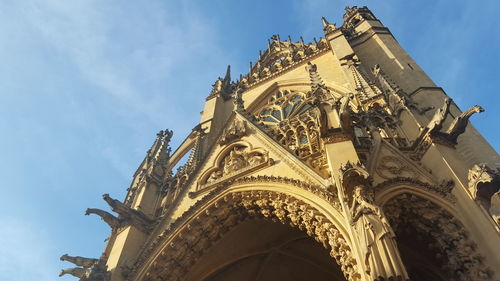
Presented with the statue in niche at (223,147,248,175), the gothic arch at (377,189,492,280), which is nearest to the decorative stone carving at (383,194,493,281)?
the gothic arch at (377,189,492,280)

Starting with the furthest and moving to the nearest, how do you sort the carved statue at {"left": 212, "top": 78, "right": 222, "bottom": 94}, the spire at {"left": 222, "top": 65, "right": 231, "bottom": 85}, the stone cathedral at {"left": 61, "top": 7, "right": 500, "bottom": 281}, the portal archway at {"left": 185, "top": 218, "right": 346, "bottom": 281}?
1. the spire at {"left": 222, "top": 65, "right": 231, "bottom": 85}
2. the carved statue at {"left": 212, "top": 78, "right": 222, "bottom": 94}
3. the portal archway at {"left": 185, "top": 218, "right": 346, "bottom": 281}
4. the stone cathedral at {"left": 61, "top": 7, "right": 500, "bottom": 281}

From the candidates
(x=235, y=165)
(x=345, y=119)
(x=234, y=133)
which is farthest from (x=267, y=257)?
(x=345, y=119)

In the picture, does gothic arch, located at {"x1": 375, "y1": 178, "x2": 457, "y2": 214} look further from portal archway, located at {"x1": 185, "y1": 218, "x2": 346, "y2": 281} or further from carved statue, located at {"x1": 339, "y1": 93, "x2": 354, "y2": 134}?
portal archway, located at {"x1": 185, "y1": 218, "x2": 346, "y2": 281}

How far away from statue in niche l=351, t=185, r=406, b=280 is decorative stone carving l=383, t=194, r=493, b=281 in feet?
3.28

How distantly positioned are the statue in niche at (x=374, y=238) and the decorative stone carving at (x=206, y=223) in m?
1.84

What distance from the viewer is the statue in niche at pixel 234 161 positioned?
348 inches

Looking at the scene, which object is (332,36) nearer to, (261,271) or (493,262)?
(261,271)

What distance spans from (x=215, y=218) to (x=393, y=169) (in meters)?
3.58

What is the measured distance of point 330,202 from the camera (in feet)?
20.2

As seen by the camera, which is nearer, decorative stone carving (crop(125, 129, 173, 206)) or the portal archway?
the portal archway

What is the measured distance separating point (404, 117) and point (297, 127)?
285cm

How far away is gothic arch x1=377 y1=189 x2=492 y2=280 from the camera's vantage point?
519 cm

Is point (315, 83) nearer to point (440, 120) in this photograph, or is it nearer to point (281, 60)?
point (440, 120)

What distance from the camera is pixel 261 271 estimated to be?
9.72 meters
